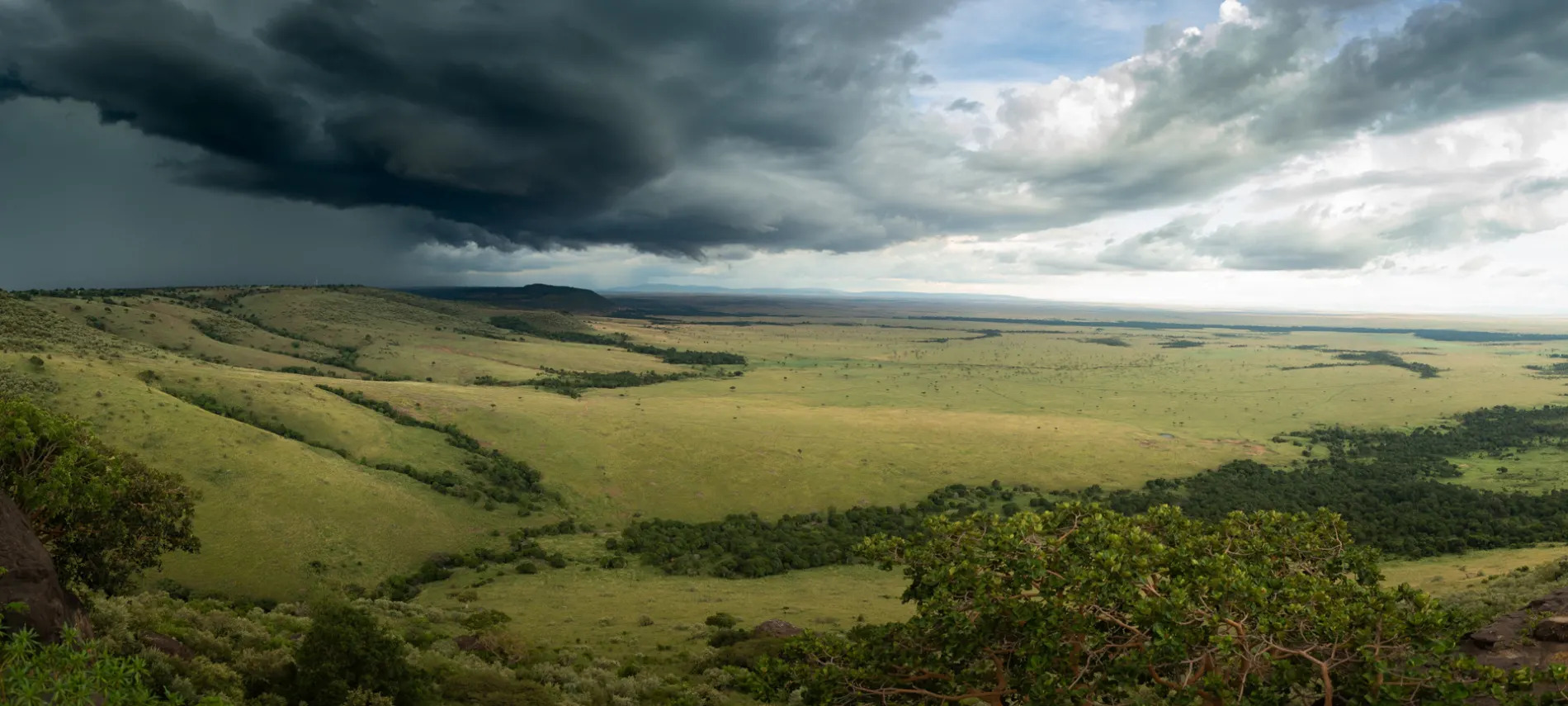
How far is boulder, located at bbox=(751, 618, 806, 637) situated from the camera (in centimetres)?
3609

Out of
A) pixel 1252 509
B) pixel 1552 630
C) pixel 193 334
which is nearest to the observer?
pixel 1552 630

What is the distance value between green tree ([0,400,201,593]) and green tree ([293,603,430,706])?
28.7ft

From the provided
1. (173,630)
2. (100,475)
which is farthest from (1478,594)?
(100,475)

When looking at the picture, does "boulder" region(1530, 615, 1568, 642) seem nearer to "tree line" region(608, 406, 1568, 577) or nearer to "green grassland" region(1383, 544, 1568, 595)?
"tree line" region(608, 406, 1568, 577)

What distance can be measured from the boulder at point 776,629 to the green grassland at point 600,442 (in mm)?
3131

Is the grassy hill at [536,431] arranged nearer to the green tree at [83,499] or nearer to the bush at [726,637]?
the bush at [726,637]

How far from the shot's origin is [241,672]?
69.7ft

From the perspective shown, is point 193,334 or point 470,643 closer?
point 470,643

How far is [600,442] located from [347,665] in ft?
214

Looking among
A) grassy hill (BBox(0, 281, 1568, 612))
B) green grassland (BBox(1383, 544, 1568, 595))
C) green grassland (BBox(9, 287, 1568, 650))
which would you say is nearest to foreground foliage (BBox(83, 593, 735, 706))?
green grassland (BBox(9, 287, 1568, 650))

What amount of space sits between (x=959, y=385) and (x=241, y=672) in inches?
6288

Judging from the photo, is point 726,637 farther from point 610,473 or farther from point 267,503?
point 610,473

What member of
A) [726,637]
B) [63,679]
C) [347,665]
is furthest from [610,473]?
[63,679]

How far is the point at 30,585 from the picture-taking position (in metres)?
14.8
